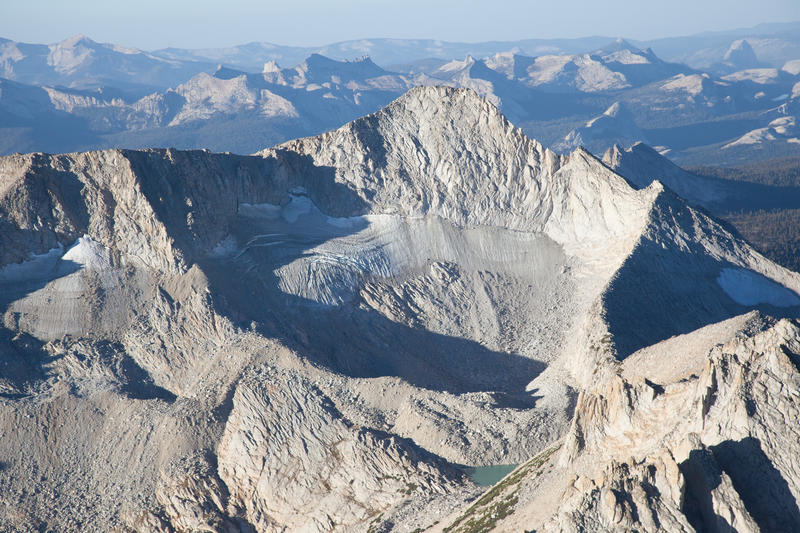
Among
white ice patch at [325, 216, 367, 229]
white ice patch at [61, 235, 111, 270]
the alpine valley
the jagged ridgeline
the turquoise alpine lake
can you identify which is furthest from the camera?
white ice patch at [325, 216, 367, 229]

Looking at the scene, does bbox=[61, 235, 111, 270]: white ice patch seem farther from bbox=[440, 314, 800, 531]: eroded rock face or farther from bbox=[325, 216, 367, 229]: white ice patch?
bbox=[440, 314, 800, 531]: eroded rock face

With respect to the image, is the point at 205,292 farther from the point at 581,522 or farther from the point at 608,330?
the point at 581,522

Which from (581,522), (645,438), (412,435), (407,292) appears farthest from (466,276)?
(581,522)

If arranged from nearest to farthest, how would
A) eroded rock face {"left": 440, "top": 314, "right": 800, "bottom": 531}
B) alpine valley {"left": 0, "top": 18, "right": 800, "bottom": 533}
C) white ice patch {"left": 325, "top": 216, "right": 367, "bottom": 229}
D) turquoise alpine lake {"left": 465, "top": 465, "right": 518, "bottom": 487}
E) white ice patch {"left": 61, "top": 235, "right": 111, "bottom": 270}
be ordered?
eroded rock face {"left": 440, "top": 314, "right": 800, "bottom": 531} < alpine valley {"left": 0, "top": 18, "right": 800, "bottom": 533} < turquoise alpine lake {"left": 465, "top": 465, "right": 518, "bottom": 487} < white ice patch {"left": 61, "top": 235, "right": 111, "bottom": 270} < white ice patch {"left": 325, "top": 216, "right": 367, "bottom": 229}

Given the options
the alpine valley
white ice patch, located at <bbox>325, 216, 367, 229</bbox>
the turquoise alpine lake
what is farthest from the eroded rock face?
white ice patch, located at <bbox>325, 216, 367, 229</bbox>

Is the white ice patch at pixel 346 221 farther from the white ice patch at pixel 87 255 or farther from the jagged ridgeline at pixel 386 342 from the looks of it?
the white ice patch at pixel 87 255
